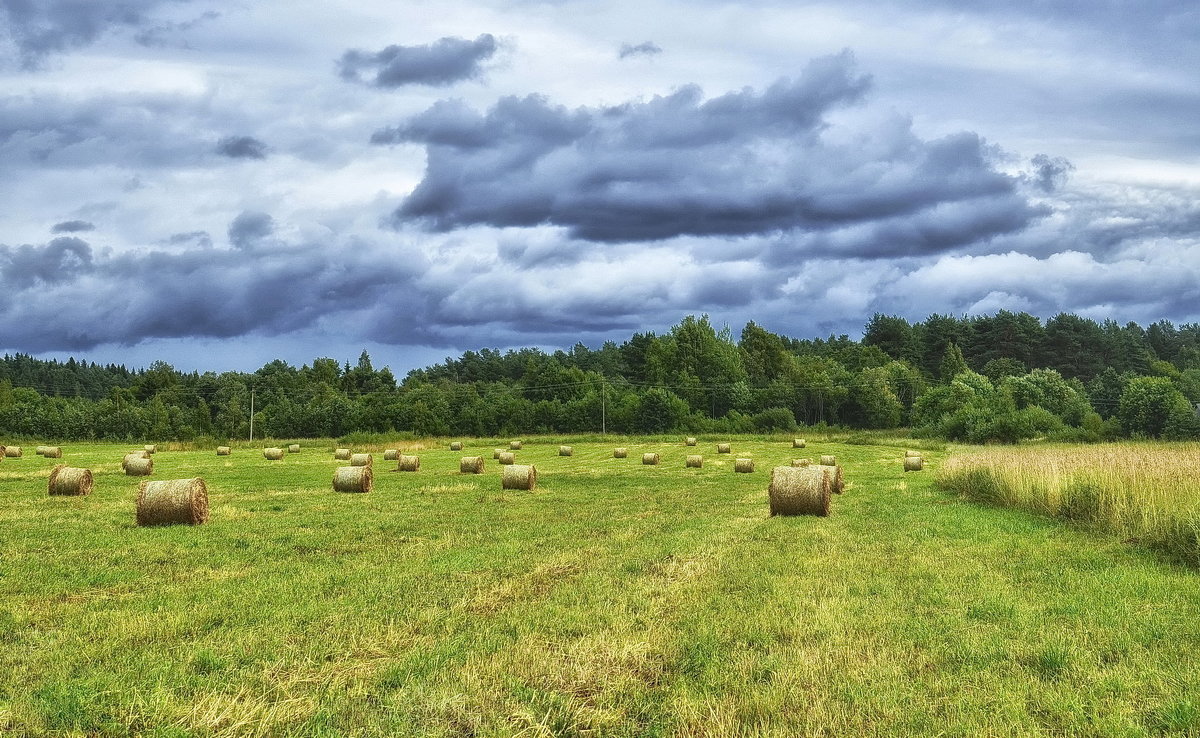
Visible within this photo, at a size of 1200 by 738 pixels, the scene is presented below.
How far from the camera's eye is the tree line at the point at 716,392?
289 ft

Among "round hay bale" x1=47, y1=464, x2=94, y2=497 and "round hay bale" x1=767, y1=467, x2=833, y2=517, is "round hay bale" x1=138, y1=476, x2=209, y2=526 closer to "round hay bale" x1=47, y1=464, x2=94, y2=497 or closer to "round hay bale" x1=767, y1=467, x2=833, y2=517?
"round hay bale" x1=47, y1=464, x2=94, y2=497

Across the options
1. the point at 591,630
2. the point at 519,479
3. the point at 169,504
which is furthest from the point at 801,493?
the point at 169,504

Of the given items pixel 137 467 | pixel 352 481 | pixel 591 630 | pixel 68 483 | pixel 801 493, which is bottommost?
pixel 591 630

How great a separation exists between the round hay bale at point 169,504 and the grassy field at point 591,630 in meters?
0.74

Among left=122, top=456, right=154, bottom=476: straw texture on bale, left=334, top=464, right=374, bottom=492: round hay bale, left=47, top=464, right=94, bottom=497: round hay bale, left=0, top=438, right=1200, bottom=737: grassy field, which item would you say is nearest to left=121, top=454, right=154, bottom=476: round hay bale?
left=122, top=456, right=154, bottom=476: straw texture on bale

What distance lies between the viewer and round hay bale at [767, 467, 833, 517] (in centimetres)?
2044

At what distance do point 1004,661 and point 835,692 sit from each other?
209 centimetres

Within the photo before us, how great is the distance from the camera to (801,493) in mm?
20516

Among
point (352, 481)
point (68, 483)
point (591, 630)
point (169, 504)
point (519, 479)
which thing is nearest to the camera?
point (591, 630)

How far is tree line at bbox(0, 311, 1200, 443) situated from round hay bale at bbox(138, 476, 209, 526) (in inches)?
2520

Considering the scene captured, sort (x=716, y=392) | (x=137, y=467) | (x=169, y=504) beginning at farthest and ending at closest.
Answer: (x=716, y=392) < (x=137, y=467) < (x=169, y=504)

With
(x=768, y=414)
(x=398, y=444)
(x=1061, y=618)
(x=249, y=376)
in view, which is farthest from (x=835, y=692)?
(x=249, y=376)

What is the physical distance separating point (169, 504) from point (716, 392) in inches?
4179

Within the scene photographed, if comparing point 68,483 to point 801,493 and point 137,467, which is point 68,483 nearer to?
point 137,467
